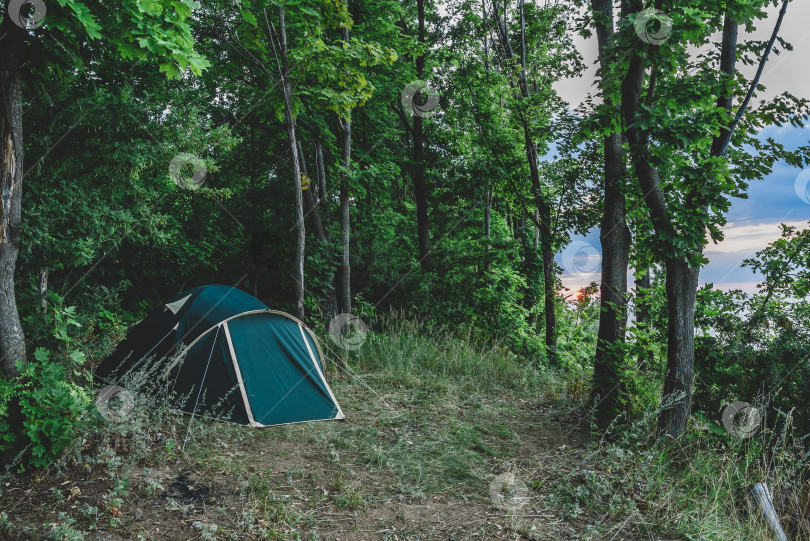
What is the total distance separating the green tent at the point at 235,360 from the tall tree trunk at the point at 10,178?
1134 millimetres

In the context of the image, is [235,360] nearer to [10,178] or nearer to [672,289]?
[10,178]

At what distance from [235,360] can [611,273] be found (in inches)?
199

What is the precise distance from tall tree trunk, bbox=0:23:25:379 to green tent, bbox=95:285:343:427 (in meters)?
1.13

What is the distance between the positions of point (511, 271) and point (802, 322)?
8423 mm

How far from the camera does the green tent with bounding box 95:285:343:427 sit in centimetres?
637

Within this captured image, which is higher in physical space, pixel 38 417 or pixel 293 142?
pixel 293 142

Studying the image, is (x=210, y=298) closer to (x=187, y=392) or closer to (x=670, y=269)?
(x=187, y=392)

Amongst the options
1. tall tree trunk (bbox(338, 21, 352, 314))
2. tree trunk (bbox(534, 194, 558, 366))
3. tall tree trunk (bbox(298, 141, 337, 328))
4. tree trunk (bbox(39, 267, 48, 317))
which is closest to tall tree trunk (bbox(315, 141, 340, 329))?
tall tree trunk (bbox(298, 141, 337, 328))

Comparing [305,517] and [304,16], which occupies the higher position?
[304,16]

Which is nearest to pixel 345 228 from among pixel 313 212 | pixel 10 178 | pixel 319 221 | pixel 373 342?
pixel 319 221

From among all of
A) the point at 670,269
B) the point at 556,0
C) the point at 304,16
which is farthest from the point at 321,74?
the point at 556,0

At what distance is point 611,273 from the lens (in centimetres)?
718

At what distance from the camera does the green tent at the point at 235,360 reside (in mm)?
6367

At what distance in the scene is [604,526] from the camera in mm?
4199
